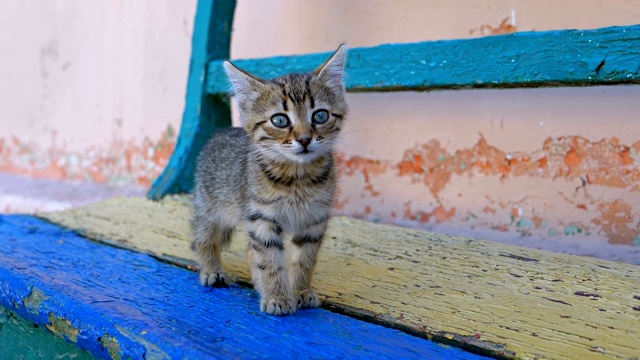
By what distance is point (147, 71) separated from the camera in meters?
3.38

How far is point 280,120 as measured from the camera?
4.90 ft

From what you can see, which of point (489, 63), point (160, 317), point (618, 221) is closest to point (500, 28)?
point (489, 63)

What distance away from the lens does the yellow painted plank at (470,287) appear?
1073 mm

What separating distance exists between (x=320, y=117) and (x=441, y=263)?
48 centimetres

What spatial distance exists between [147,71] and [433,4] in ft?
5.77

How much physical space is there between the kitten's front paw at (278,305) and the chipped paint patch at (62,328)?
1.24 feet

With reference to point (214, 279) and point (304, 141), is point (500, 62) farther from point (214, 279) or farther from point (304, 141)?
point (214, 279)

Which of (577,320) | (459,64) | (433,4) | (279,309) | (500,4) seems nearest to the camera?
(577,320)

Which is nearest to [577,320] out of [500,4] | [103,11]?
[500,4]

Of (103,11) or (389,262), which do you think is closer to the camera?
(389,262)

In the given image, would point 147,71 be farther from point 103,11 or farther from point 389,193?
point 389,193

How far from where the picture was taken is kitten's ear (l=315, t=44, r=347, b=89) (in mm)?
1550

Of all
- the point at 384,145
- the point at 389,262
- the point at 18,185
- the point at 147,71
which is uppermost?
the point at 147,71

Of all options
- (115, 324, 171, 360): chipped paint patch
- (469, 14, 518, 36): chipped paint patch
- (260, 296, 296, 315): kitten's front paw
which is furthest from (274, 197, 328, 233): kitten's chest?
(469, 14, 518, 36): chipped paint patch
